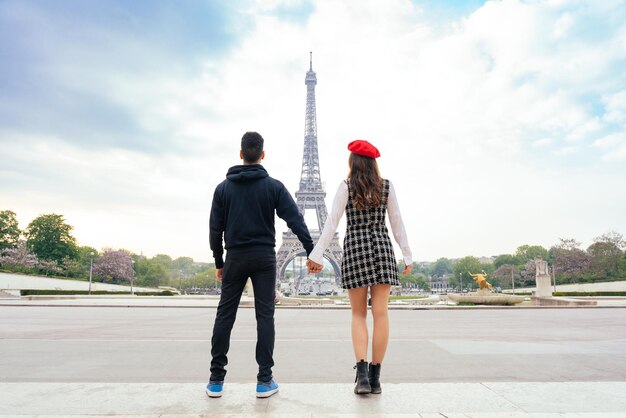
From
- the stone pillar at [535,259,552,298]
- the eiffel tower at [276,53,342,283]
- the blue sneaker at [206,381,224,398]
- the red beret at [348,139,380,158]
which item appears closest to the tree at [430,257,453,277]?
the eiffel tower at [276,53,342,283]

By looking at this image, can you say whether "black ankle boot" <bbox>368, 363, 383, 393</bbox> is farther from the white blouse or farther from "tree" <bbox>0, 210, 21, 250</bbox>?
"tree" <bbox>0, 210, 21, 250</bbox>

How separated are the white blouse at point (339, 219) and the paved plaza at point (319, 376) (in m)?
1.00

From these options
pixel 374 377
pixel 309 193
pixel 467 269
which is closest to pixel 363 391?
pixel 374 377

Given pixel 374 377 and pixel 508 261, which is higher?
pixel 508 261

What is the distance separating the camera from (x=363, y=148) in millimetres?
3617

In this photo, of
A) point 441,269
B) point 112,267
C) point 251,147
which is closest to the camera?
point 251,147

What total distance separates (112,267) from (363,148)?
65.4 m

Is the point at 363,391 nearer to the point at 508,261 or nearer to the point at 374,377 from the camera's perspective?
the point at 374,377

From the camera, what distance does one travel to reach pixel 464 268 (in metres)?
102

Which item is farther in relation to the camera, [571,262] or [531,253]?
[531,253]

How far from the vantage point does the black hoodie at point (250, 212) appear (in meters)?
3.44

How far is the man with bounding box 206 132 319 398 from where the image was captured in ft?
11.1

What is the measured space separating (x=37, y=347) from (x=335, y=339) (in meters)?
4.06

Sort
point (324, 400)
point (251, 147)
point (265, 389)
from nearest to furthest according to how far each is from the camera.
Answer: point (324, 400), point (265, 389), point (251, 147)
